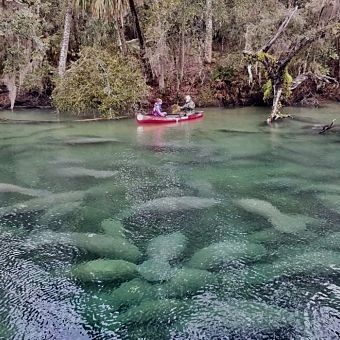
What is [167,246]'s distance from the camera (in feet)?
22.6

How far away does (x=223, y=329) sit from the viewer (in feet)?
16.4

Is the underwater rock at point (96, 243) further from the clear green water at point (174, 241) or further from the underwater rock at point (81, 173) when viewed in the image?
the underwater rock at point (81, 173)

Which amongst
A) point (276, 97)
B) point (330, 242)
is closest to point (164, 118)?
point (276, 97)

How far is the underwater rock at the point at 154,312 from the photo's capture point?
203 inches

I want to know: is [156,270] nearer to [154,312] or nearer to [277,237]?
[154,312]

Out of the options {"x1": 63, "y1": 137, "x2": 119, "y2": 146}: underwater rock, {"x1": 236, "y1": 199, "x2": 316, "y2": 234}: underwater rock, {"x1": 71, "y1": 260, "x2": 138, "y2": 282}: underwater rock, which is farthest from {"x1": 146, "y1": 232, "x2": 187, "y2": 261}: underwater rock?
{"x1": 63, "y1": 137, "x2": 119, "y2": 146}: underwater rock

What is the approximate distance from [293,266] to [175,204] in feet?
9.54

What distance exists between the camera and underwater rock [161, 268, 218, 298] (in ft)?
18.7

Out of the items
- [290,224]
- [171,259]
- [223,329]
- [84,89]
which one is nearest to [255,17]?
[84,89]

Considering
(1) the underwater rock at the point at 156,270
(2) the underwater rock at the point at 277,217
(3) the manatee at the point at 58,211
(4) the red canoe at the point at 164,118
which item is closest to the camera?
(1) the underwater rock at the point at 156,270

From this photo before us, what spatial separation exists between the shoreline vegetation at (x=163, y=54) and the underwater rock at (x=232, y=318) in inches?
504

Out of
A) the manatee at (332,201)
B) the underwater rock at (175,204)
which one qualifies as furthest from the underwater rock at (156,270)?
the manatee at (332,201)

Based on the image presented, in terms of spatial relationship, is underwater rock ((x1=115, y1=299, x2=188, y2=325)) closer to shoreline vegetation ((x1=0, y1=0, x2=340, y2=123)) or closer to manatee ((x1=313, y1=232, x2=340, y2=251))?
manatee ((x1=313, y1=232, x2=340, y2=251))

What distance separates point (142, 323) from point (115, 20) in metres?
18.6
